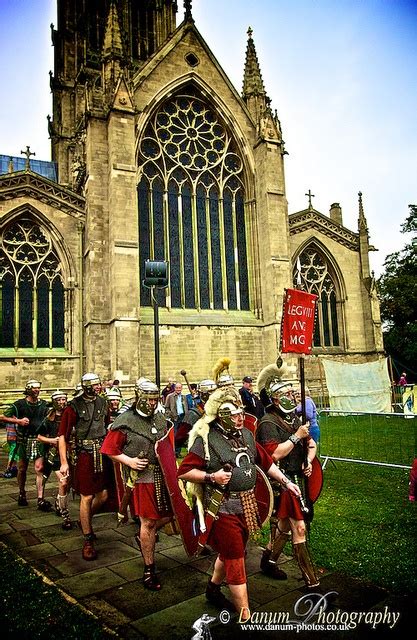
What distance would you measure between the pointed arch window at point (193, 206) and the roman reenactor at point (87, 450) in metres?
13.5

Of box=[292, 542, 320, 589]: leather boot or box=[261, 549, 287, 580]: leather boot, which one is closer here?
box=[292, 542, 320, 589]: leather boot

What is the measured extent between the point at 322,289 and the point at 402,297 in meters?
12.6

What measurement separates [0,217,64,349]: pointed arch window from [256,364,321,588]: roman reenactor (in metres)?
15.8

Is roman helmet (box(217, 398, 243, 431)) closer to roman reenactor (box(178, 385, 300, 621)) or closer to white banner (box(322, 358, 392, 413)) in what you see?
roman reenactor (box(178, 385, 300, 621))

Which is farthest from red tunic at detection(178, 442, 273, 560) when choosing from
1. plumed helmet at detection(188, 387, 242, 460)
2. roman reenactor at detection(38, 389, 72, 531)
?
roman reenactor at detection(38, 389, 72, 531)

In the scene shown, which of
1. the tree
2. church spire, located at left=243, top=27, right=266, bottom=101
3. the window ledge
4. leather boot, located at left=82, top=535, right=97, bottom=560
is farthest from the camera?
the tree

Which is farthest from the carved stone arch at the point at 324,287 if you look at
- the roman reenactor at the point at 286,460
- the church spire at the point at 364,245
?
the roman reenactor at the point at 286,460

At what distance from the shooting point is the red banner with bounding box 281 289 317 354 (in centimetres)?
568

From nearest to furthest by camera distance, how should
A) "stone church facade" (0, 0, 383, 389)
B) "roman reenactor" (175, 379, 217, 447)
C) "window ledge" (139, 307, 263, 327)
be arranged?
1. "roman reenactor" (175, 379, 217, 447)
2. "stone church facade" (0, 0, 383, 389)
3. "window ledge" (139, 307, 263, 327)

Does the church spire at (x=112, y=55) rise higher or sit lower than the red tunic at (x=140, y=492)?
higher

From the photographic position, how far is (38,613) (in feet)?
13.4

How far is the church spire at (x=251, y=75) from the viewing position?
23.0 metres

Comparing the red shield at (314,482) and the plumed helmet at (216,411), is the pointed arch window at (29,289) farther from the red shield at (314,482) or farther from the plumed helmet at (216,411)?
the plumed helmet at (216,411)

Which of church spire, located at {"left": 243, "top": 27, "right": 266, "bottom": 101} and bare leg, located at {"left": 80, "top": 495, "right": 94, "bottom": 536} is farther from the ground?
church spire, located at {"left": 243, "top": 27, "right": 266, "bottom": 101}
